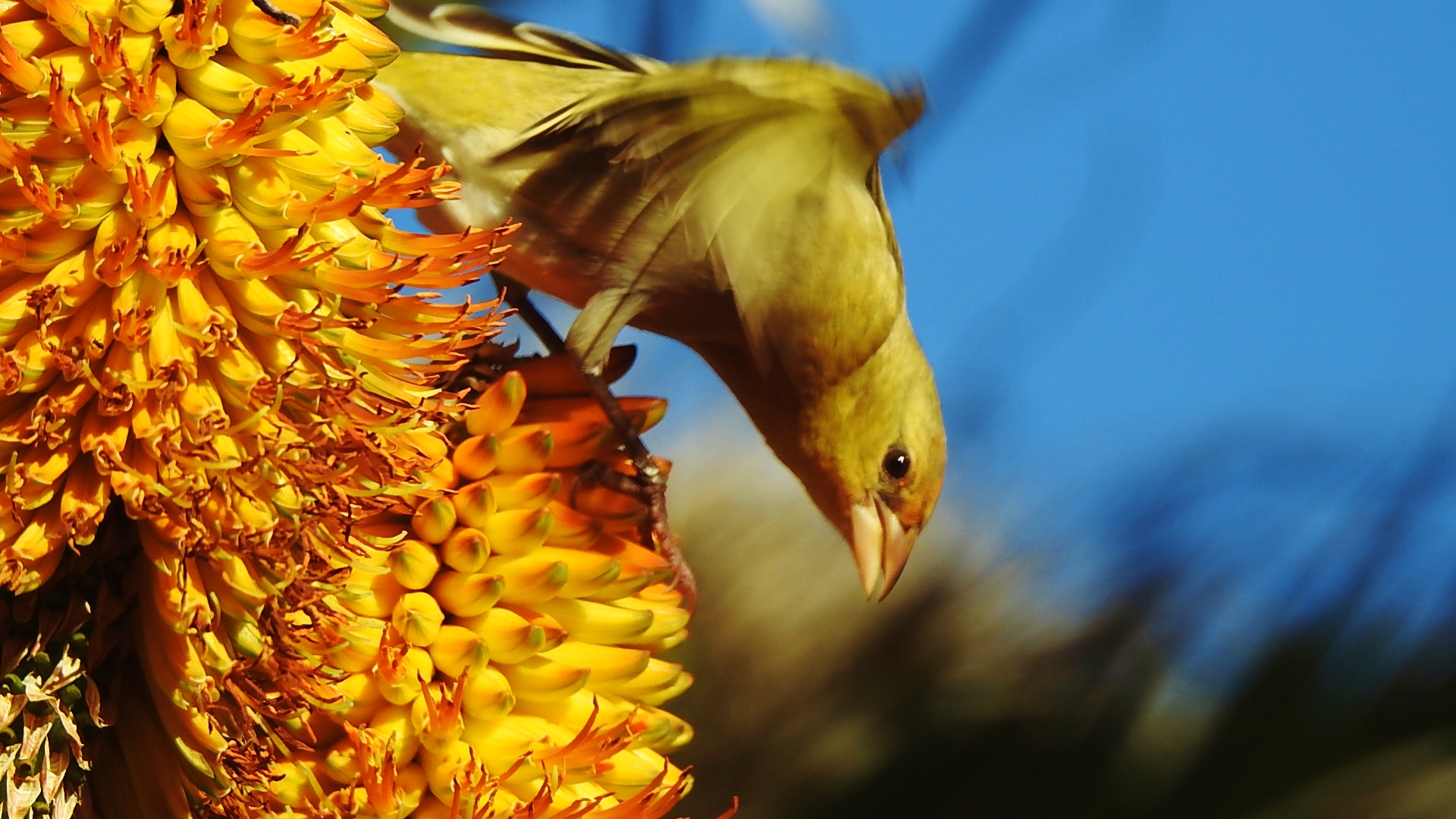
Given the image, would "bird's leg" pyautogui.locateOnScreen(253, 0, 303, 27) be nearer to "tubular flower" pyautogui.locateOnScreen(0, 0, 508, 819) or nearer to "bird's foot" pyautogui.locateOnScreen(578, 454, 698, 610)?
"tubular flower" pyautogui.locateOnScreen(0, 0, 508, 819)

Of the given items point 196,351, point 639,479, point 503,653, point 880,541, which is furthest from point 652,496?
point 880,541

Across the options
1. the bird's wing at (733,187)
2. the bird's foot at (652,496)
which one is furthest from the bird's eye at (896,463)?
the bird's foot at (652,496)

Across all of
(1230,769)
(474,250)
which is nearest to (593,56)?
(474,250)

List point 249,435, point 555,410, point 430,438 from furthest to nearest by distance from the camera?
1. point 555,410
2. point 430,438
3. point 249,435

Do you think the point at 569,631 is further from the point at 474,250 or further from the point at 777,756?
the point at 777,756

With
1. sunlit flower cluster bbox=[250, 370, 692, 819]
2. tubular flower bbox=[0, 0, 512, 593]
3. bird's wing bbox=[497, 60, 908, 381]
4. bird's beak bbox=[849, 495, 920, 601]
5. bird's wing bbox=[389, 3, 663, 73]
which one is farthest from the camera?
bird's beak bbox=[849, 495, 920, 601]

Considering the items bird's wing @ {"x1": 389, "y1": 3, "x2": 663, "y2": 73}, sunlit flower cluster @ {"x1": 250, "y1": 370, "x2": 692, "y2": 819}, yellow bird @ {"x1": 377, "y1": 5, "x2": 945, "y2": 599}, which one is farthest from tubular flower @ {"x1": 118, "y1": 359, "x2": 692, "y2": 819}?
bird's wing @ {"x1": 389, "y1": 3, "x2": 663, "y2": 73}

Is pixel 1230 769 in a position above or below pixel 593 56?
below
